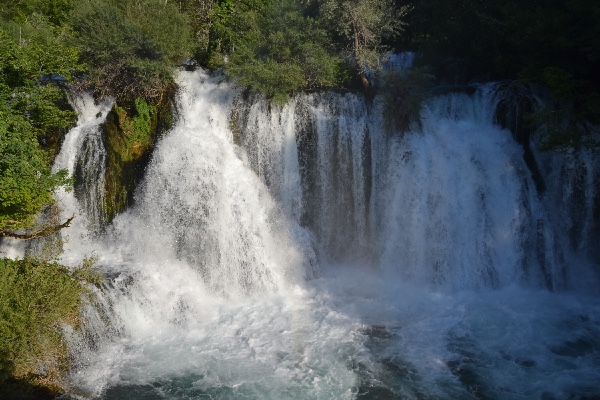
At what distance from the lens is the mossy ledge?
14.4 meters

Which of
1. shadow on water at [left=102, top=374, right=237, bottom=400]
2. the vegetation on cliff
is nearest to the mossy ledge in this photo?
the vegetation on cliff

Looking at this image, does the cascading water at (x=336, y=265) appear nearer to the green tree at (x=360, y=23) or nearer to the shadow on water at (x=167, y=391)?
the shadow on water at (x=167, y=391)

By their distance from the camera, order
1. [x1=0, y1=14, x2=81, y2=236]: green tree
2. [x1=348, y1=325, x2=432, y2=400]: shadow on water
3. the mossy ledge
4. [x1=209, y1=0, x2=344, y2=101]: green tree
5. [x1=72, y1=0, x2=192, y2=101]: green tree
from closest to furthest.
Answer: [x1=348, y1=325, x2=432, y2=400]: shadow on water < [x1=0, y1=14, x2=81, y2=236]: green tree < the mossy ledge < [x1=209, y1=0, x2=344, y2=101]: green tree < [x1=72, y1=0, x2=192, y2=101]: green tree

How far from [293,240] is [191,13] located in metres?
12.2

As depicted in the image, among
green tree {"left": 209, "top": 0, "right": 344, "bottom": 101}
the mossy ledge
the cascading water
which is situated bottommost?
the cascading water

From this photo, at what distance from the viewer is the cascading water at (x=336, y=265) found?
10.2m

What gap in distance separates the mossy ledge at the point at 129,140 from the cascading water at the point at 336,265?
46 cm

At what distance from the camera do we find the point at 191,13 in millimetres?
20219

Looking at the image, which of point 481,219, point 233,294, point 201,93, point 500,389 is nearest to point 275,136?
point 201,93

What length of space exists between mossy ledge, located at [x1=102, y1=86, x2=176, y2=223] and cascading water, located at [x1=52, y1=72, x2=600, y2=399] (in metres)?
0.46

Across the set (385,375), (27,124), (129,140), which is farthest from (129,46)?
(385,375)

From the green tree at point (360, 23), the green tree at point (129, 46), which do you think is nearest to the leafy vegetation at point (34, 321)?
the green tree at point (129, 46)

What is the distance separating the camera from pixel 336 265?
49.0 feet

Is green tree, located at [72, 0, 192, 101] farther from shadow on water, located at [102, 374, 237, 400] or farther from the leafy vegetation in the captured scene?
shadow on water, located at [102, 374, 237, 400]
